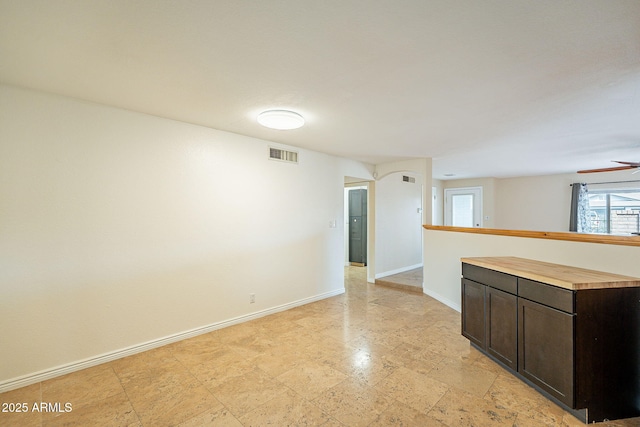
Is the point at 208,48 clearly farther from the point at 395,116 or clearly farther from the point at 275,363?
the point at 275,363

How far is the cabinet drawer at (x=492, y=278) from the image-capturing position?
2299 millimetres

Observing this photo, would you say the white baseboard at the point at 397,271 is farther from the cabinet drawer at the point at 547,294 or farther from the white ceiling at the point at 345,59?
the cabinet drawer at the point at 547,294

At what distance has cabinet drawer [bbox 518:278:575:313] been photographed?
6.00 feet

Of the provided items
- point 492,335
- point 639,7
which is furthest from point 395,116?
point 492,335

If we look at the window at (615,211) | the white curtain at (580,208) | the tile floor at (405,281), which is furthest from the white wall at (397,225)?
the window at (615,211)

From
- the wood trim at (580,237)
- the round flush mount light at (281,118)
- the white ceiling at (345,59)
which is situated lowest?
the wood trim at (580,237)

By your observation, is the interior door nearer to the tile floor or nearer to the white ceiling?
the tile floor

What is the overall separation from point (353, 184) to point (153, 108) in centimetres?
432

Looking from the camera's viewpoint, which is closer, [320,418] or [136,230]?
[320,418]

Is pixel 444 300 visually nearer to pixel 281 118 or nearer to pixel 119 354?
pixel 281 118

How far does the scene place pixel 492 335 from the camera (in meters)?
2.50

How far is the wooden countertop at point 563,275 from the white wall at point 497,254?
102 mm

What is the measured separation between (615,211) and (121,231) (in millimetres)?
9032

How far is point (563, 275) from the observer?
1.99 metres
